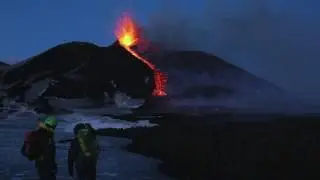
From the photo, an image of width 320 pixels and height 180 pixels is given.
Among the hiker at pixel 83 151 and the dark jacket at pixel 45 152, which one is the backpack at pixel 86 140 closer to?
the hiker at pixel 83 151

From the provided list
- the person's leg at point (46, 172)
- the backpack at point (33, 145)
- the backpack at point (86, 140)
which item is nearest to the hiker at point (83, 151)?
the backpack at point (86, 140)

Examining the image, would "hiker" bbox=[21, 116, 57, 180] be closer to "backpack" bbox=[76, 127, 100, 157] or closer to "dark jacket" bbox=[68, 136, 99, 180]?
"dark jacket" bbox=[68, 136, 99, 180]

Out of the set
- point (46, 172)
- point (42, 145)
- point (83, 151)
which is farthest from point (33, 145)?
point (83, 151)

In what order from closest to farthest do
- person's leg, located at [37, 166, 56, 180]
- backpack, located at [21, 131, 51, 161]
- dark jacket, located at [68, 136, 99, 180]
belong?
backpack, located at [21, 131, 51, 161] < person's leg, located at [37, 166, 56, 180] < dark jacket, located at [68, 136, 99, 180]

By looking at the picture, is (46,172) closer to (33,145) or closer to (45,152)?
(45,152)

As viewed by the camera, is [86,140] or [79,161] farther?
[79,161]

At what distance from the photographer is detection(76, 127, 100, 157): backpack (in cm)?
1048

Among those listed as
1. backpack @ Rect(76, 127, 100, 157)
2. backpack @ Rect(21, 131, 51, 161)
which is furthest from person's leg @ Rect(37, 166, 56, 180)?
backpack @ Rect(76, 127, 100, 157)

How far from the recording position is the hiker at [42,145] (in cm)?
1014

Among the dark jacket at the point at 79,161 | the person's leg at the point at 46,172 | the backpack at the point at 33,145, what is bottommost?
the person's leg at the point at 46,172

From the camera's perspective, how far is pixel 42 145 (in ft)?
33.5

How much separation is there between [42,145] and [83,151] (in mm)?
791

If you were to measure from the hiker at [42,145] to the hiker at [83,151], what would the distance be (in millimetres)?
400

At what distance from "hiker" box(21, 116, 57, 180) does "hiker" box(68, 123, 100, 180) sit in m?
0.40
